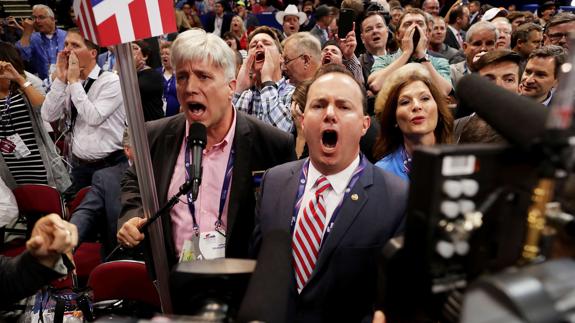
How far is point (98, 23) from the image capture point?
1567mm

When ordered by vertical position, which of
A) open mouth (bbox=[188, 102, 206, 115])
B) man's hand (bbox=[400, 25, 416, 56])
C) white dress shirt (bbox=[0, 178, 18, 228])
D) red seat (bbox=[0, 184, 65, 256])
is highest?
man's hand (bbox=[400, 25, 416, 56])

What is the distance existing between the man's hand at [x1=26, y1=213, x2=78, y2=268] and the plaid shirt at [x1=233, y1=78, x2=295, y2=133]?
6.95 feet

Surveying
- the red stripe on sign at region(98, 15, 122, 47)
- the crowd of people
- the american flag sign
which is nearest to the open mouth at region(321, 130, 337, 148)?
the crowd of people

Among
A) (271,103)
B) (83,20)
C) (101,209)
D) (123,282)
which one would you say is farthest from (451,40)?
(83,20)

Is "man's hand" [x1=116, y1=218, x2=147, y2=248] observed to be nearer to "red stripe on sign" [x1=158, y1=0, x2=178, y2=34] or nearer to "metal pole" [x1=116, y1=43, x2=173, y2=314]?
"metal pole" [x1=116, y1=43, x2=173, y2=314]

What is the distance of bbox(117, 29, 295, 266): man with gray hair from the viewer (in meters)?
2.33

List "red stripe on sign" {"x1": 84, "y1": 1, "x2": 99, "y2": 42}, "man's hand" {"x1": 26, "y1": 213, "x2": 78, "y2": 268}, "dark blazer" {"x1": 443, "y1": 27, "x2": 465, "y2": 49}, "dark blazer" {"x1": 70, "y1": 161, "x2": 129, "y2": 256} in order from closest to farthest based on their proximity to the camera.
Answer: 1. "man's hand" {"x1": 26, "y1": 213, "x2": 78, "y2": 268}
2. "red stripe on sign" {"x1": 84, "y1": 1, "x2": 99, "y2": 42}
3. "dark blazer" {"x1": 70, "y1": 161, "x2": 129, "y2": 256}
4. "dark blazer" {"x1": 443, "y1": 27, "x2": 465, "y2": 49}

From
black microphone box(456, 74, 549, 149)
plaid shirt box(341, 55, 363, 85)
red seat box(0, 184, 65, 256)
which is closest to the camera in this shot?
black microphone box(456, 74, 549, 149)

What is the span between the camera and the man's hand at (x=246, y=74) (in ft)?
13.1

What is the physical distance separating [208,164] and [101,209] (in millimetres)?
1385

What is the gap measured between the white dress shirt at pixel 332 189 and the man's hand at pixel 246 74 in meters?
2.16

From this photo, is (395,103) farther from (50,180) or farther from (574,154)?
(50,180)

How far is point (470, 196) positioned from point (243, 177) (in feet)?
5.07

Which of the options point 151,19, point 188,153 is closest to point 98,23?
point 151,19
